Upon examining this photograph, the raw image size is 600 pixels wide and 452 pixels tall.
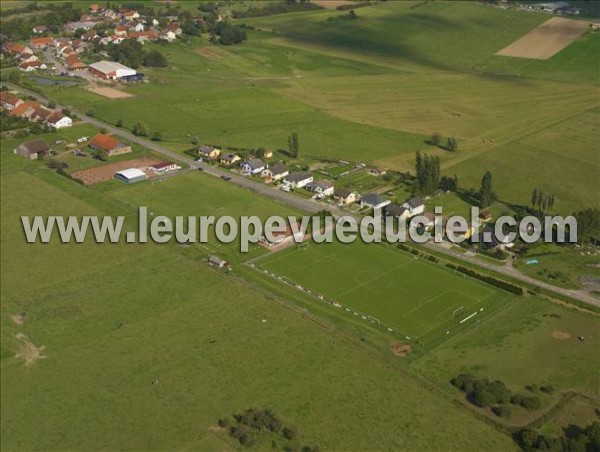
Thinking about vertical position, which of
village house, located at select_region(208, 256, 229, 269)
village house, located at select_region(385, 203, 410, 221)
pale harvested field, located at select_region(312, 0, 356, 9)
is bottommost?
village house, located at select_region(208, 256, 229, 269)

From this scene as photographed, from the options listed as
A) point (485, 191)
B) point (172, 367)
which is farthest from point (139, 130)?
point (172, 367)

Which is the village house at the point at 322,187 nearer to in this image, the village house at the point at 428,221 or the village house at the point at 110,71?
the village house at the point at 428,221

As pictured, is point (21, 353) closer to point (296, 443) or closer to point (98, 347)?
point (98, 347)

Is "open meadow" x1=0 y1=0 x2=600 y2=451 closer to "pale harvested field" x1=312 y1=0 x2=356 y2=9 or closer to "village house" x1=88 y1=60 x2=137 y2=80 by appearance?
"village house" x1=88 y1=60 x2=137 y2=80

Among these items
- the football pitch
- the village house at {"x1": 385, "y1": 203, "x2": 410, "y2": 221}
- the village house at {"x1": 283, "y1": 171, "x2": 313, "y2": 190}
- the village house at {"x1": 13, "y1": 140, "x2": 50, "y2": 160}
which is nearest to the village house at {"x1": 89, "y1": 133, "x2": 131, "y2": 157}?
the village house at {"x1": 13, "y1": 140, "x2": 50, "y2": 160}

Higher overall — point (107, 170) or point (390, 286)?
point (390, 286)

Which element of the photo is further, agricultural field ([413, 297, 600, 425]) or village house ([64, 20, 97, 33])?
village house ([64, 20, 97, 33])

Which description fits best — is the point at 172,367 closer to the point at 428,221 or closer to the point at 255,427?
the point at 255,427
